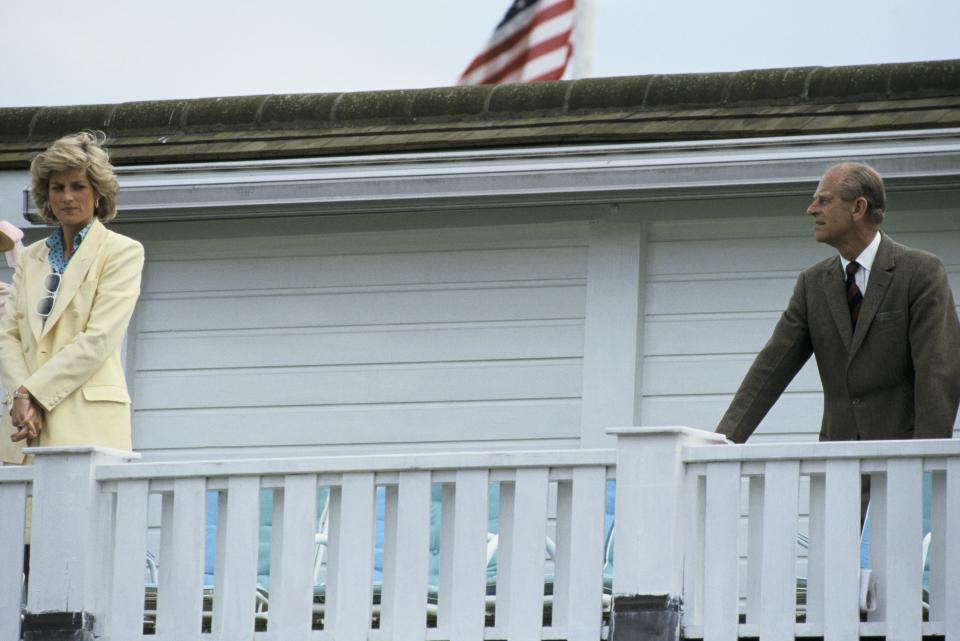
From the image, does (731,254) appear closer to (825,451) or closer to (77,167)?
(825,451)

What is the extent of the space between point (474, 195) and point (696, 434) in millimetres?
2846

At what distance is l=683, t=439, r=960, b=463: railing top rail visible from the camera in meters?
5.46

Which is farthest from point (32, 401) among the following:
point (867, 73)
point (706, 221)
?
point (867, 73)

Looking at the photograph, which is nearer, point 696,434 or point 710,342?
point 696,434

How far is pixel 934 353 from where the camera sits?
6020 mm

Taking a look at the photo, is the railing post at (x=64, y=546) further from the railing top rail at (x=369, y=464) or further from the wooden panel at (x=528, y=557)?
the wooden panel at (x=528, y=557)

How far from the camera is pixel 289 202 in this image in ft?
28.3

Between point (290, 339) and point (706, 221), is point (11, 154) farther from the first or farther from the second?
point (706, 221)

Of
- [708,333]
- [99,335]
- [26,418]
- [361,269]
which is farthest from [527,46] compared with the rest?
[26,418]

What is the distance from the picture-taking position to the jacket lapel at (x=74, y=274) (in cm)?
653

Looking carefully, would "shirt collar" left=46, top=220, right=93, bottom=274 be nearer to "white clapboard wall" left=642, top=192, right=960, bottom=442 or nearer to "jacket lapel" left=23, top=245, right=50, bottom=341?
"jacket lapel" left=23, top=245, right=50, bottom=341

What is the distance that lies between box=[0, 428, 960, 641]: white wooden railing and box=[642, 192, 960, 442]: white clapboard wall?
83.8 inches

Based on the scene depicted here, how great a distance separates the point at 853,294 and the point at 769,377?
1.40 feet

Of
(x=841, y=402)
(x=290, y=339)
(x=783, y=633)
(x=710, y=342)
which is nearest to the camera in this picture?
(x=783, y=633)
